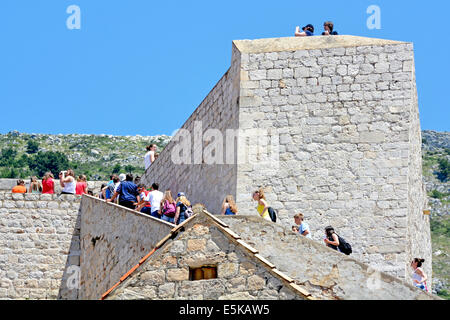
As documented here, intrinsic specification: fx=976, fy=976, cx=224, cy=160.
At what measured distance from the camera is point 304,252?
1175cm

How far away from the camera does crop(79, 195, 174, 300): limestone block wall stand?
1472 cm

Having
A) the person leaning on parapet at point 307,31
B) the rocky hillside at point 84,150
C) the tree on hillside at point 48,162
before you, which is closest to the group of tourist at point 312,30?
the person leaning on parapet at point 307,31

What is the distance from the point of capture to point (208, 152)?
63.1 feet

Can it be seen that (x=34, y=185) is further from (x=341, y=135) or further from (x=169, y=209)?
(x=341, y=135)

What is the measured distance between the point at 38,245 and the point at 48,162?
2966cm

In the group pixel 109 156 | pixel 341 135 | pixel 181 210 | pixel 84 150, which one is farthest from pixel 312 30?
pixel 84 150

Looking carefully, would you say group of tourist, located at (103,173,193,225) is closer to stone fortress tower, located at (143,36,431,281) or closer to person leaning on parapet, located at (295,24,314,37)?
stone fortress tower, located at (143,36,431,281)

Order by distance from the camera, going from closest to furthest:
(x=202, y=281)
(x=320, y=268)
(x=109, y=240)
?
(x=202, y=281) → (x=320, y=268) → (x=109, y=240)

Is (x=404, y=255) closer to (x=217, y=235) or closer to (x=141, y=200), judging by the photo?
(x=141, y=200)

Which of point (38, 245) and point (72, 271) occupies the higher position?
point (38, 245)

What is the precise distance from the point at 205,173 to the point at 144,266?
8.97 meters

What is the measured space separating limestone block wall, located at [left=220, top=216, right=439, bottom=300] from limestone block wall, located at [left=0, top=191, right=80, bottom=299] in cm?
930

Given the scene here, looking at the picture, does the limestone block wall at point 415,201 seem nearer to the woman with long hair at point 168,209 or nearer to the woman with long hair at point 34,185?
the woman with long hair at point 168,209
